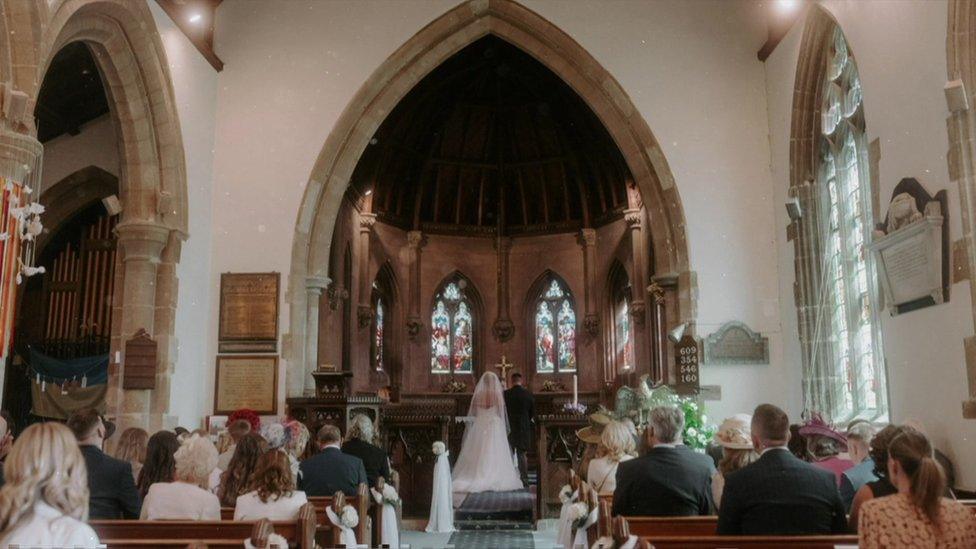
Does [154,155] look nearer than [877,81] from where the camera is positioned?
No

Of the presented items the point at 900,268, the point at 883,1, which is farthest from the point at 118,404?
the point at 883,1

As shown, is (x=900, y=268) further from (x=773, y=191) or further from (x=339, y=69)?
(x=339, y=69)

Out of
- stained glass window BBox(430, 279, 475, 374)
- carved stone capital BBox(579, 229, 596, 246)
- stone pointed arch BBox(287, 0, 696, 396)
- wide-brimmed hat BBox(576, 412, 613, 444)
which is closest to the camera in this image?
wide-brimmed hat BBox(576, 412, 613, 444)

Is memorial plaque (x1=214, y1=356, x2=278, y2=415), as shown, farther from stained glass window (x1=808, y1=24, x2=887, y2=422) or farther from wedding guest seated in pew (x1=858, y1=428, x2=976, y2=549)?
wedding guest seated in pew (x1=858, y1=428, x2=976, y2=549)

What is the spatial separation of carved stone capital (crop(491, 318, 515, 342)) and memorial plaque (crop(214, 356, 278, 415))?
805 centimetres

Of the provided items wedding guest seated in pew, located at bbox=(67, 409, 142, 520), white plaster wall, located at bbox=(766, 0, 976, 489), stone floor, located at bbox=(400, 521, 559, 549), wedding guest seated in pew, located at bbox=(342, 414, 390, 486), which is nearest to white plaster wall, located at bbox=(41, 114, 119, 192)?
stone floor, located at bbox=(400, 521, 559, 549)

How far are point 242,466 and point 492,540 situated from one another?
183 inches

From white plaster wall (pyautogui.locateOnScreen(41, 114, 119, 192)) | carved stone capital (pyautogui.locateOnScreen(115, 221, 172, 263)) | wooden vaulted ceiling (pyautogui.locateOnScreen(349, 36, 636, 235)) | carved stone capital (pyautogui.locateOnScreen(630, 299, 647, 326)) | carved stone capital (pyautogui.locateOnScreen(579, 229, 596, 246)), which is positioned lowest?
carved stone capital (pyautogui.locateOnScreen(630, 299, 647, 326))

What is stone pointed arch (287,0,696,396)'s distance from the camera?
11297 mm

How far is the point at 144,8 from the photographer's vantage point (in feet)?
30.6

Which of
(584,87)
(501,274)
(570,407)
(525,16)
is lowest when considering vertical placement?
(570,407)

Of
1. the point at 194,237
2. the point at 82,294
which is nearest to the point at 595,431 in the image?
the point at 194,237

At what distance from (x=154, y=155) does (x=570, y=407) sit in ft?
20.3

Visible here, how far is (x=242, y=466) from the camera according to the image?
4930 mm
